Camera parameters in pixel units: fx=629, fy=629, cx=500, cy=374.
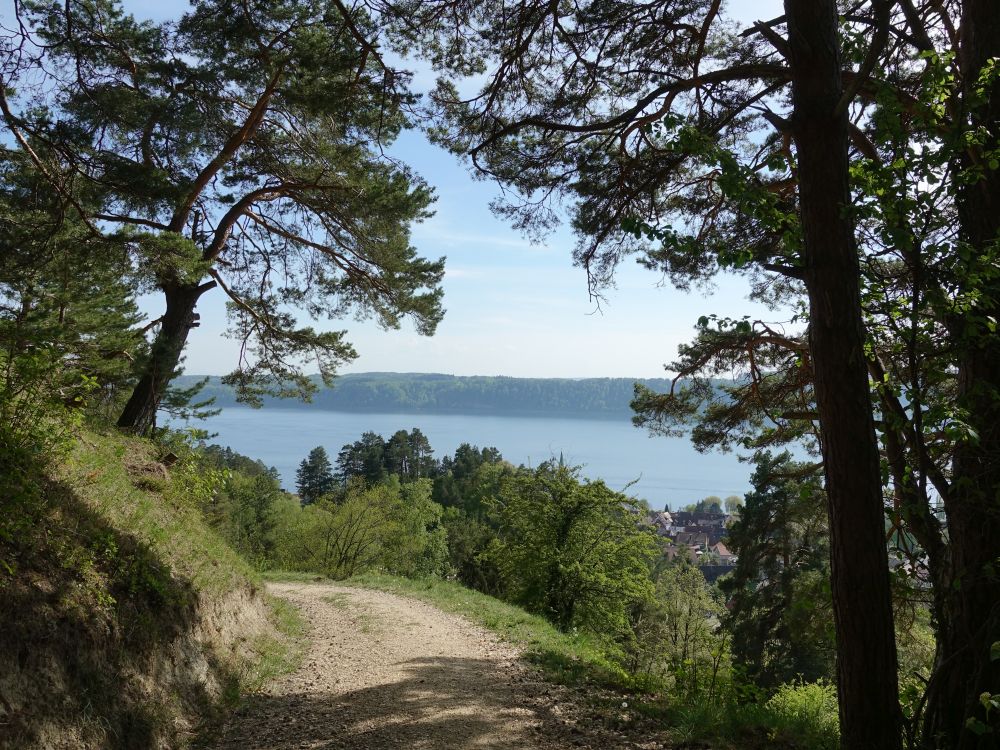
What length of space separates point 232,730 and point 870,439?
17.9 feet

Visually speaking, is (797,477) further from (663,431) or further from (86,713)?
(86,713)

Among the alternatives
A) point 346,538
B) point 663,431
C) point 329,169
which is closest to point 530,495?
point 663,431

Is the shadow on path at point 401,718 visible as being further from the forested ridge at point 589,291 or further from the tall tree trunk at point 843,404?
the tall tree trunk at point 843,404

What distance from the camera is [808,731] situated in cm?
507

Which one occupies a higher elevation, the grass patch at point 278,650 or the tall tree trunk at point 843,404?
the tall tree trunk at point 843,404

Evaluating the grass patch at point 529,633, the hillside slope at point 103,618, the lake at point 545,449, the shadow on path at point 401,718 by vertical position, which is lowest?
the lake at point 545,449

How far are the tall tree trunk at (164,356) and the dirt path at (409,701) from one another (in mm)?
4463

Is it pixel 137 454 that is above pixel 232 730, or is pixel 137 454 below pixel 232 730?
above

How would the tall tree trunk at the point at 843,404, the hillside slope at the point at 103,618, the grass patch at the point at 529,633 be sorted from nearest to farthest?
the tall tree trunk at the point at 843,404, the hillside slope at the point at 103,618, the grass patch at the point at 529,633

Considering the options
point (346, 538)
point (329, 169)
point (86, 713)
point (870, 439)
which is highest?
point (329, 169)

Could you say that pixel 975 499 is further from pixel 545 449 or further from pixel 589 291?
pixel 545 449

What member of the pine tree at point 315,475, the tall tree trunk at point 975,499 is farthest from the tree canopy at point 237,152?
the pine tree at point 315,475

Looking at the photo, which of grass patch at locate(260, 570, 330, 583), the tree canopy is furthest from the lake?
the tree canopy

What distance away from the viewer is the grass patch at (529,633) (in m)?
7.38
